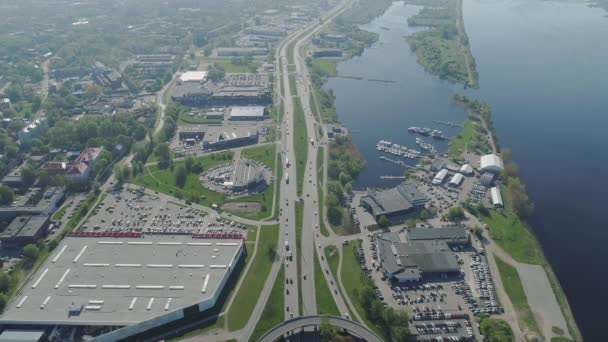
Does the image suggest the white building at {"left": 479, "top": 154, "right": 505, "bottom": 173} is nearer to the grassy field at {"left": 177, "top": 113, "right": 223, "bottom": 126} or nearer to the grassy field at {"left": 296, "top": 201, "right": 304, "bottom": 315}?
the grassy field at {"left": 296, "top": 201, "right": 304, "bottom": 315}

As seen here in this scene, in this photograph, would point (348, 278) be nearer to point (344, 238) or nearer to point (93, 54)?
point (344, 238)

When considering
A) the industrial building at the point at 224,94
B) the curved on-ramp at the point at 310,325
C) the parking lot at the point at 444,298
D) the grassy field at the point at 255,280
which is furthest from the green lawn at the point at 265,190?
the industrial building at the point at 224,94

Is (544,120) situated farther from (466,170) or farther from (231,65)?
(231,65)

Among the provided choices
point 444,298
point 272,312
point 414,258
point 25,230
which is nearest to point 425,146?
point 414,258

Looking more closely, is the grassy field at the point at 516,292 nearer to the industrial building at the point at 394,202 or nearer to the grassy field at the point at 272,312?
the industrial building at the point at 394,202

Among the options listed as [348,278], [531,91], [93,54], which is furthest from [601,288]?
[93,54]

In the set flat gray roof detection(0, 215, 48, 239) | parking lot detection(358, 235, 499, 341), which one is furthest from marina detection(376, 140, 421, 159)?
flat gray roof detection(0, 215, 48, 239)

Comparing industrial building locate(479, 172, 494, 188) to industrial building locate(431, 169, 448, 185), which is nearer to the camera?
industrial building locate(479, 172, 494, 188)
